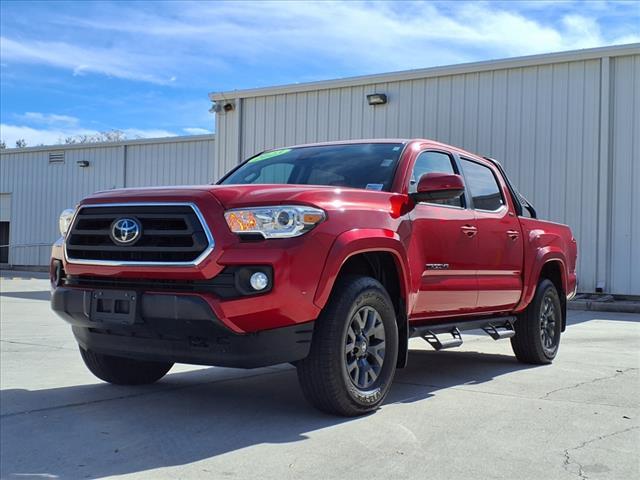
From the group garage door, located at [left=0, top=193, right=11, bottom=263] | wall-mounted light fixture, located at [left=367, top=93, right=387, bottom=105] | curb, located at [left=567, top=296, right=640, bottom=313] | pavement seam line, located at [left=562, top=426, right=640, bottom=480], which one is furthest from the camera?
garage door, located at [left=0, top=193, right=11, bottom=263]

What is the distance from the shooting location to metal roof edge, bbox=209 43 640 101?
15344 mm

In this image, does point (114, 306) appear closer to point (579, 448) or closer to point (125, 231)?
point (125, 231)

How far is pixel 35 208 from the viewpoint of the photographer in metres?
29.8

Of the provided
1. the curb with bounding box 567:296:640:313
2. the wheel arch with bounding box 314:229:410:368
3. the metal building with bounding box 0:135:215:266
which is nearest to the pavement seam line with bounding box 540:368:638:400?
the wheel arch with bounding box 314:229:410:368

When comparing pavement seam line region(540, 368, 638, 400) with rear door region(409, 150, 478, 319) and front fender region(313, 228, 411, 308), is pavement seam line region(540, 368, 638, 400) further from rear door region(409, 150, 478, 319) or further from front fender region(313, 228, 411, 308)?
front fender region(313, 228, 411, 308)

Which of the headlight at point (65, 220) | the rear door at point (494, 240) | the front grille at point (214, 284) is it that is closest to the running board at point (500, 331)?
the rear door at point (494, 240)

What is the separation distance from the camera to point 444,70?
56.2 ft

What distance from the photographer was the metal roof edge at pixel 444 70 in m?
15.3

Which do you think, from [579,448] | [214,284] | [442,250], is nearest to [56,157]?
[442,250]

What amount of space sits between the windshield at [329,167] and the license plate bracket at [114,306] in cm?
185

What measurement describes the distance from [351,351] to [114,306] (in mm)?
1528

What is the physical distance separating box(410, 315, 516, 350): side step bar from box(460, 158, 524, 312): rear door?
13 cm

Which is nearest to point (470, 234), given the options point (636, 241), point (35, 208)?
point (636, 241)

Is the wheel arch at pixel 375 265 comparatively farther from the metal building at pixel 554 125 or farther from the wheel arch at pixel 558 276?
the metal building at pixel 554 125
